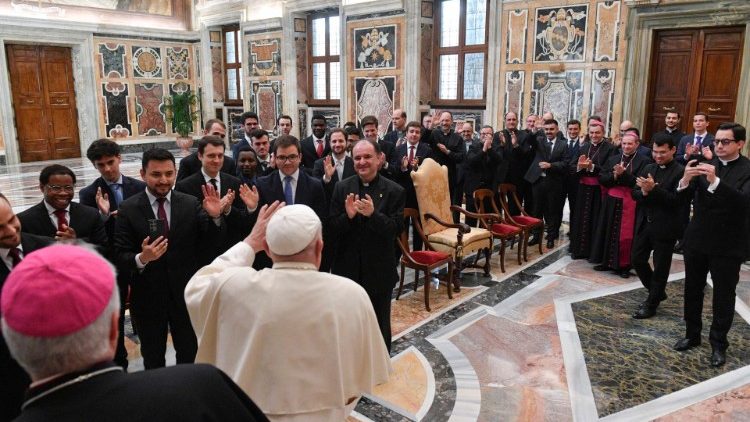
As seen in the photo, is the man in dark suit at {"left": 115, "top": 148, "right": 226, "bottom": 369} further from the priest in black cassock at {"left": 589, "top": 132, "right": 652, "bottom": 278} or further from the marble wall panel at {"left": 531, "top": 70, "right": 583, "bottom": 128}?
the marble wall panel at {"left": 531, "top": 70, "right": 583, "bottom": 128}

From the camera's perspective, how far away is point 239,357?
1.83 meters

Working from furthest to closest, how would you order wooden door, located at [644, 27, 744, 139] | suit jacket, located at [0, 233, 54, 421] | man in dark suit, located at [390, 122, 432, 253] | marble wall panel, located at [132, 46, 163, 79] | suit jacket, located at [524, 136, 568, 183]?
marble wall panel, located at [132, 46, 163, 79], wooden door, located at [644, 27, 744, 139], suit jacket, located at [524, 136, 568, 183], man in dark suit, located at [390, 122, 432, 253], suit jacket, located at [0, 233, 54, 421]

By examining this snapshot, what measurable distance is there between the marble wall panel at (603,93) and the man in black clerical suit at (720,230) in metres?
5.44

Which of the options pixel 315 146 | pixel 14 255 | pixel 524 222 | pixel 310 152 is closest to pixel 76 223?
pixel 14 255

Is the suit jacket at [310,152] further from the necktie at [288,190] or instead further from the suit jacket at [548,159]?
the suit jacket at [548,159]

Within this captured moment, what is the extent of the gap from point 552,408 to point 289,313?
2260 millimetres

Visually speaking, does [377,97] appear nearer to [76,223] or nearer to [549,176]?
[549,176]

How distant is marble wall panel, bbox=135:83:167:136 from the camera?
1572 centimetres

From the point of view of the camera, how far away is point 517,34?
9.92 meters

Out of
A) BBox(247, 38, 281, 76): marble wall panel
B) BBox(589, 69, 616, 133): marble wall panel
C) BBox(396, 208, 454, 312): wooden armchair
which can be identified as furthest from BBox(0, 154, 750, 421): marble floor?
BBox(247, 38, 281, 76): marble wall panel

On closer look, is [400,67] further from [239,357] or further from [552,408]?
[239,357]

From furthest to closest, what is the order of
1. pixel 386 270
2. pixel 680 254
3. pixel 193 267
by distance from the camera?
pixel 680 254
pixel 386 270
pixel 193 267

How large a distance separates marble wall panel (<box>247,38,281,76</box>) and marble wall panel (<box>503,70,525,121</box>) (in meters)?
6.78

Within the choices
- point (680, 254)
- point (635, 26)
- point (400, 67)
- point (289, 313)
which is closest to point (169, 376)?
point (289, 313)
